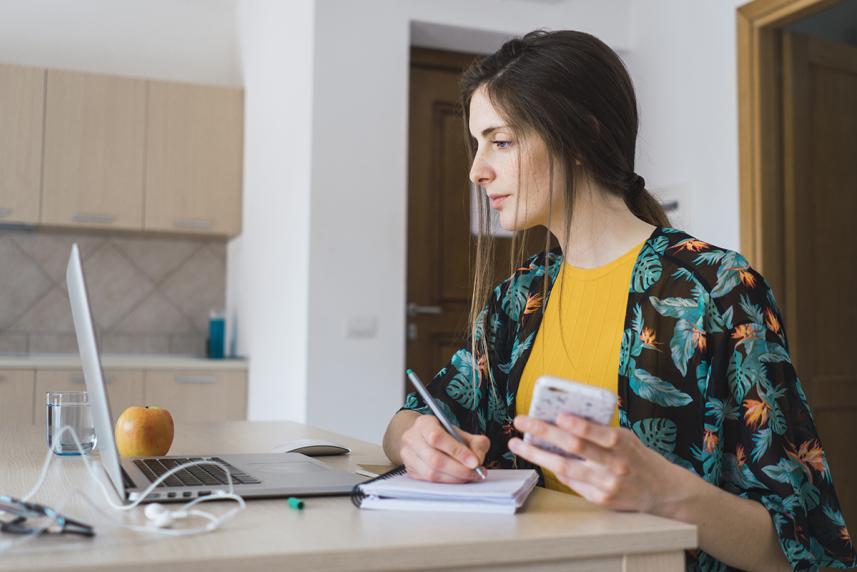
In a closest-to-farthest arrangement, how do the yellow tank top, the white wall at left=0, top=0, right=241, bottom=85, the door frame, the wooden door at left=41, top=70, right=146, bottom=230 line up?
the yellow tank top
the door frame
the wooden door at left=41, top=70, right=146, bottom=230
the white wall at left=0, top=0, right=241, bottom=85

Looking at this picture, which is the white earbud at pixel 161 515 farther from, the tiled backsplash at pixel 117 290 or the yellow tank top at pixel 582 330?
the tiled backsplash at pixel 117 290

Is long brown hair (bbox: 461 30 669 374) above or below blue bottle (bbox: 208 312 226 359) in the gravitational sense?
above

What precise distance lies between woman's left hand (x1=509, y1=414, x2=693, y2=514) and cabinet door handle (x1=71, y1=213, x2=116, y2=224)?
11.6ft

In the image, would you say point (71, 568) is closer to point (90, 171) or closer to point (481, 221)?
point (481, 221)

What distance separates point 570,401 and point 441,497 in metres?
0.19

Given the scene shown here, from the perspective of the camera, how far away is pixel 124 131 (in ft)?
13.5

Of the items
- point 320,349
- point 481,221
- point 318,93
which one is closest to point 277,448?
point 481,221

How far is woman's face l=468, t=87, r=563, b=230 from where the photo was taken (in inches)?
55.4

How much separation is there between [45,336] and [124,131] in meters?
1.02

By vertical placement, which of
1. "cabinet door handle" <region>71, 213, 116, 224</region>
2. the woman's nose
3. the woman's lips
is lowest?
the woman's lips

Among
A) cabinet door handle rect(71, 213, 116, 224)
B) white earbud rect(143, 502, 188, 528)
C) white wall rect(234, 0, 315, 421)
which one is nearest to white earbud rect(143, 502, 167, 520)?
white earbud rect(143, 502, 188, 528)

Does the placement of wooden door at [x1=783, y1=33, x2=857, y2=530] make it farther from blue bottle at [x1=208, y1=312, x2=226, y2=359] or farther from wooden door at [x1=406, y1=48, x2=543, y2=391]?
blue bottle at [x1=208, y1=312, x2=226, y2=359]

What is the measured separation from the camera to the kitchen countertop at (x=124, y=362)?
374 centimetres

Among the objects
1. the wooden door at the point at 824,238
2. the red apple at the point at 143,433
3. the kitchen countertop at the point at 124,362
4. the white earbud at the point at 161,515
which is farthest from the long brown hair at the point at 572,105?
the kitchen countertop at the point at 124,362
